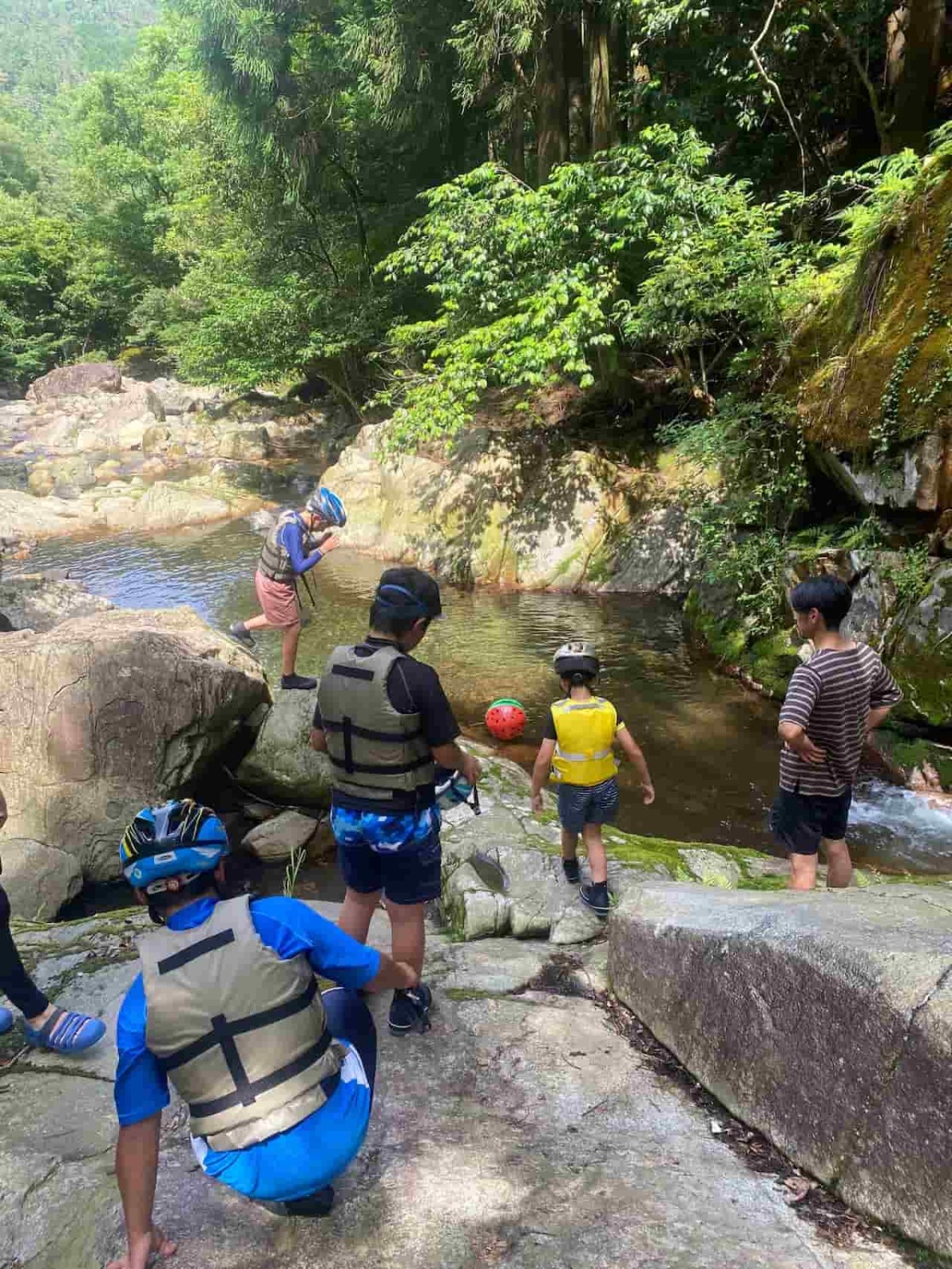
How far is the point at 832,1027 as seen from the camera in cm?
219

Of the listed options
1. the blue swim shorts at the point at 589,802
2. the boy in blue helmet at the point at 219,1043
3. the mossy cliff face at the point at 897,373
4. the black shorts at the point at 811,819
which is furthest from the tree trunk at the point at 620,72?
the boy in blue helmet at the point at 219,1043

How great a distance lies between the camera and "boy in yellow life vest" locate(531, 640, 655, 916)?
421 centimetres

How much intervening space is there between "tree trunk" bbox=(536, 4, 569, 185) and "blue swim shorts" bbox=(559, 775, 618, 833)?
45.7 ft

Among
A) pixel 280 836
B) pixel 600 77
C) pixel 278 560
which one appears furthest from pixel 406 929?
pixel 600 77

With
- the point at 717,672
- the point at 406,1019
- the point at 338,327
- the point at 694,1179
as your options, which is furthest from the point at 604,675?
the point at 338,327

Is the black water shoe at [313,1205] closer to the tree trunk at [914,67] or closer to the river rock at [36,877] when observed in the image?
the river rock at [36,877]

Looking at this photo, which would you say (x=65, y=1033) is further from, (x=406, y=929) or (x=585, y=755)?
(x=585, y=755)

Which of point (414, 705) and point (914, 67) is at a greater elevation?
point (914, 67)

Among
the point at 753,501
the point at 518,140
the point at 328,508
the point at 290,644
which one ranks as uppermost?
the point at 518,140

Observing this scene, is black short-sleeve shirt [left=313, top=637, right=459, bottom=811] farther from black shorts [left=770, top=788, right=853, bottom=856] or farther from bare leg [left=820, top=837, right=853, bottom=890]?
bare leg [left=820, top=837, right=853, bottom=890]

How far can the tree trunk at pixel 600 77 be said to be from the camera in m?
13.6

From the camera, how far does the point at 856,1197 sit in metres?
2.09

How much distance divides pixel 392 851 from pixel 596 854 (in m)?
1.81

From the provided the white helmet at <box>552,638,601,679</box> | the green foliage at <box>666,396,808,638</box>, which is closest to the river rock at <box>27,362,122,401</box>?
the green foliage at <box>666,396,808,638</box>
